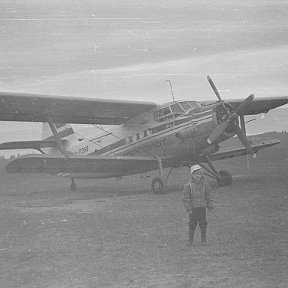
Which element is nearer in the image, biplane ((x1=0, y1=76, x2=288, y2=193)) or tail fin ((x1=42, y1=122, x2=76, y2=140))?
biplane ((x1=0, y1=76, x2=288, y2=193))

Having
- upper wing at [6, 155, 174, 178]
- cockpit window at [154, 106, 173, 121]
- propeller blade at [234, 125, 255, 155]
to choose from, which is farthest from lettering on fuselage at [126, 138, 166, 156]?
propeller blade at [234, 125, 255, 155]

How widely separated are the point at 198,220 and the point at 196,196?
12.9 inches

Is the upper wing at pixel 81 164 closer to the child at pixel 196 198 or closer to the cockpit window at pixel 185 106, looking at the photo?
the cockpit window at pixel 185 106

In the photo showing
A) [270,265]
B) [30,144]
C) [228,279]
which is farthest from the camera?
[30,144]

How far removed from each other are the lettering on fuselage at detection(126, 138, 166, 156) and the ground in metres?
3.57

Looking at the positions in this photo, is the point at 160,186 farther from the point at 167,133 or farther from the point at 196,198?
the point at 196,198

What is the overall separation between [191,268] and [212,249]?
0.97 m

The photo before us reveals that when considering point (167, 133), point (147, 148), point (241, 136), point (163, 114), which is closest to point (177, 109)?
point (163, 114)

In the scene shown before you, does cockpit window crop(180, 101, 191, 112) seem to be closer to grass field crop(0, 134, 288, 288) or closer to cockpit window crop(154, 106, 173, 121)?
cockpit window crop(154, 106, 173, 121)

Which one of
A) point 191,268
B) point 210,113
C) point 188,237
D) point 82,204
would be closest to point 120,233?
point 188,237

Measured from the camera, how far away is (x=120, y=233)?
729 centimetres

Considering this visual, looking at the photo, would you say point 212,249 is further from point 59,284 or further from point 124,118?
point 124,118

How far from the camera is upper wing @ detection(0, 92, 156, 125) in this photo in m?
13.0

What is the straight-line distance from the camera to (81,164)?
45.7 feet
